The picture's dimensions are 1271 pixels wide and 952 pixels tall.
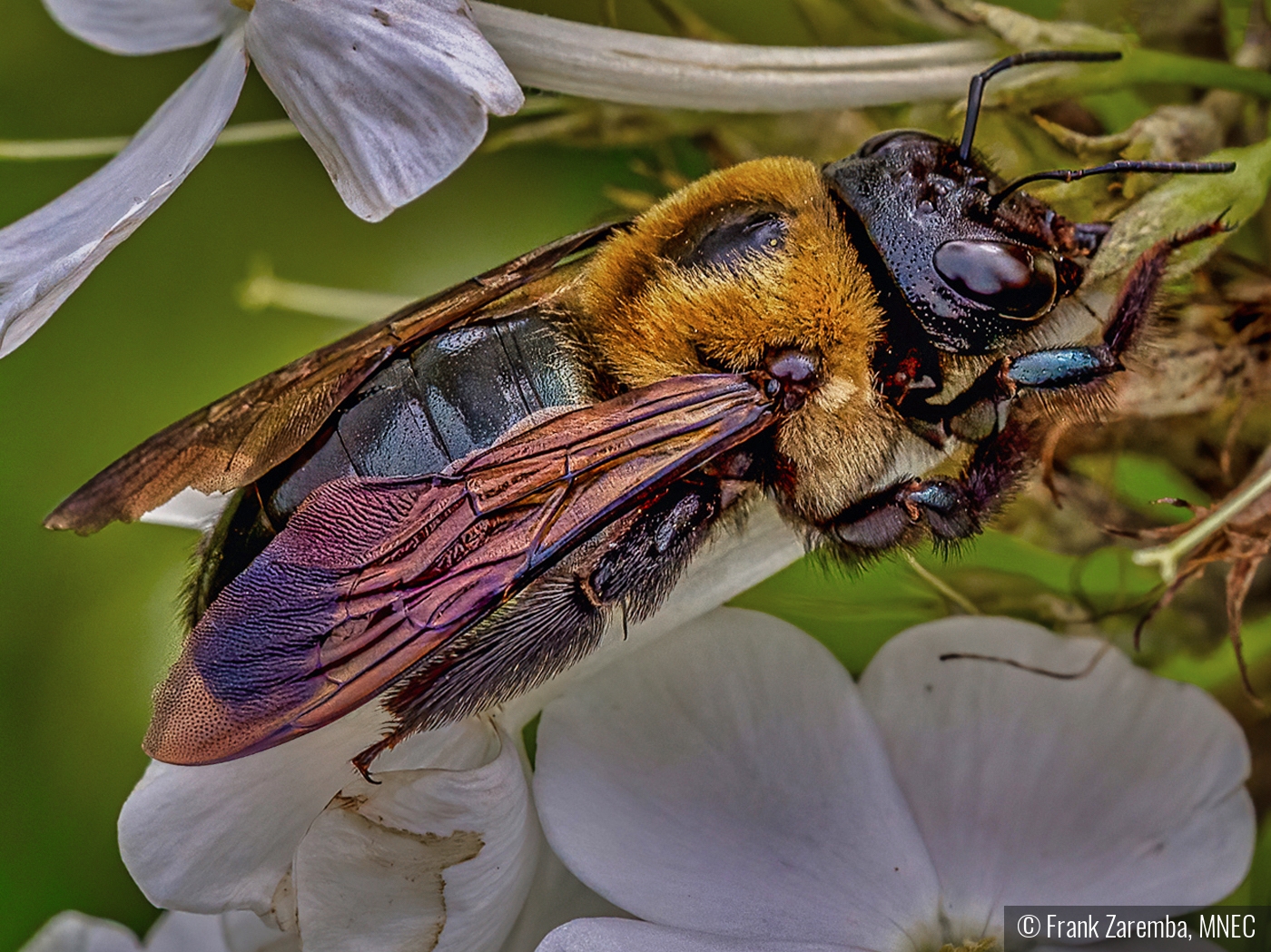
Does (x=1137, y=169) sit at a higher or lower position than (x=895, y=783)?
higher

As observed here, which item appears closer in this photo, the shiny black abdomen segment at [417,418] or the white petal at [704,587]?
the shiny black abdomen segment at [417,418]

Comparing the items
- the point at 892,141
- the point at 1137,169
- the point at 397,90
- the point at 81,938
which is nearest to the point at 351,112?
the point at 397,90

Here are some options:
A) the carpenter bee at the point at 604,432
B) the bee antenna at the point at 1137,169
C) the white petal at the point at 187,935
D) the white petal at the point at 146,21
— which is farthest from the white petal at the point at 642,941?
the white petal at the point at 146,21

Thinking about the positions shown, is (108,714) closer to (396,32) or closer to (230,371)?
(230,371)

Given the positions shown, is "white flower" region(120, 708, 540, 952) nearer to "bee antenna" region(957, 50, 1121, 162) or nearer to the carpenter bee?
the carpenter bee

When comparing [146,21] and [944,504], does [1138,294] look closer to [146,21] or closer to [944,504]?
[944,504]

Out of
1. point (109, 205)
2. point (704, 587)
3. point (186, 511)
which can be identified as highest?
point (109, 205)

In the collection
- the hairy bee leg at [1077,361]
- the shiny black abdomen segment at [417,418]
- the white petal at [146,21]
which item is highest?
the white petal at [146,21]

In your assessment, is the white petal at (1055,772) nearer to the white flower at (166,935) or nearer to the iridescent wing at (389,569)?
the iridescent wing at (389,569)
